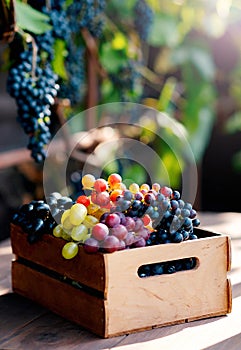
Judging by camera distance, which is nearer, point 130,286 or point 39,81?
point 130,286

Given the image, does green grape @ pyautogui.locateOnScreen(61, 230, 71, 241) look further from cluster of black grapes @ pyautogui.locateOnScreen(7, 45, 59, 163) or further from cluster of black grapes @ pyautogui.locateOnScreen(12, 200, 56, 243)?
cluster of black grapes @ pyautogui.locateOnScreen(7, 45, 59, 163)

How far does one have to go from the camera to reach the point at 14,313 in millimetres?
1418

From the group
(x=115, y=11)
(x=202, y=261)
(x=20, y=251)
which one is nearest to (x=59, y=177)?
(x=115, y=11)

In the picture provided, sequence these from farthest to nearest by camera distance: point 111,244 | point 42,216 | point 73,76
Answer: point 73,76
point 42,216
point 111,244

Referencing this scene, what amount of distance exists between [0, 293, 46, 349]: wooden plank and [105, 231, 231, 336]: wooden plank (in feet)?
0.65

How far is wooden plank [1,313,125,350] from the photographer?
4.05ft

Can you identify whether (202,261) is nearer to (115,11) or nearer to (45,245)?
(45,245)

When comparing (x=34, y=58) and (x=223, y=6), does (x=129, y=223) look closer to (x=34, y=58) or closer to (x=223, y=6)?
(x=34, y=58)

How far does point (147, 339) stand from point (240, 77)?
10.5 feet

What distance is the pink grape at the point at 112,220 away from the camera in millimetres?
1273

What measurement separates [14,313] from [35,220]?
199mm

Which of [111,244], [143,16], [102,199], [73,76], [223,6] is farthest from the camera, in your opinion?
[223,6]

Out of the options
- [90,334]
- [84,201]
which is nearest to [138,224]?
[84,201]

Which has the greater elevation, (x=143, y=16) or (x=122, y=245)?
(x=143, y=16)
